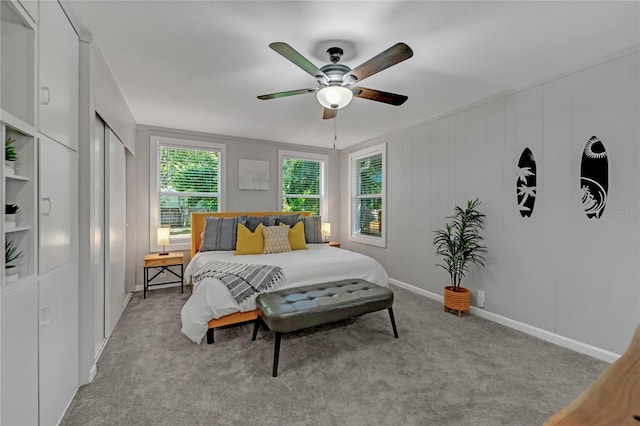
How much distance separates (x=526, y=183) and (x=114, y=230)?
4.29 metres

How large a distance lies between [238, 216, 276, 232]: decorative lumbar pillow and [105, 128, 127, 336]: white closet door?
4.70ft

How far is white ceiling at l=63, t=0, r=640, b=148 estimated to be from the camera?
171cm

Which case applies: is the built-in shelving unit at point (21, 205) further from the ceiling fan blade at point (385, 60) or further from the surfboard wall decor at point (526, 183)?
the surfboard wall decor at point (526, 183)

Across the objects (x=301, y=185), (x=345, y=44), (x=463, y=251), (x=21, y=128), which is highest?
(x=345, y=44)

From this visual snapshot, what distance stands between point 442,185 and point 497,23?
209 cm

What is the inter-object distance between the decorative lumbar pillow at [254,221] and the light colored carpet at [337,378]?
4.98 ft

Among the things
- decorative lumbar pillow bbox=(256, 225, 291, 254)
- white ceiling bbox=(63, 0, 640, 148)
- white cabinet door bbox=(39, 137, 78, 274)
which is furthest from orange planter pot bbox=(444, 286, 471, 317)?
white cabinet door bbox=(39, 137, 78, 274)

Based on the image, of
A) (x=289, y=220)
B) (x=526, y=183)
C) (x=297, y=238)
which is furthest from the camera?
(x=289, y=220)

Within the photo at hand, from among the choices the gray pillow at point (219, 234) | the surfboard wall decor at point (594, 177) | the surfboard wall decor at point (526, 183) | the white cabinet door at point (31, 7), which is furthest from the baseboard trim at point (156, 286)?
the surfboard wall decor at point (594, 177)

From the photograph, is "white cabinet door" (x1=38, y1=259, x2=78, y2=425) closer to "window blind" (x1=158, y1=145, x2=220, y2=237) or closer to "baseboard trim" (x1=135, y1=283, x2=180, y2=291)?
"baseboard trim" (x1=135, y1=283, x2=180, y2=291)

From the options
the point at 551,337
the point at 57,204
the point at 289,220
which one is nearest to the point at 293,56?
the point at 57,204

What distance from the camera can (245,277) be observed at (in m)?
2.60

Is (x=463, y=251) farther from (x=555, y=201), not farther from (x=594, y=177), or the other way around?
(x=594, y=177)

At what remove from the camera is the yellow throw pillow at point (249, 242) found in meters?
3.54
